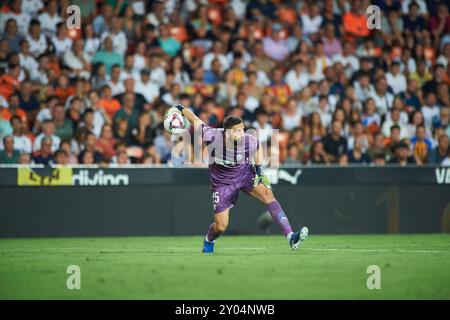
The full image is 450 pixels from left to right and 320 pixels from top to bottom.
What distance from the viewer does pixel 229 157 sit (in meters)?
14.0

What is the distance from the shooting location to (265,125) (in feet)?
68.0

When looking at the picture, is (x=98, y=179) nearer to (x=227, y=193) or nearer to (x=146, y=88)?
(x=146, y=88)

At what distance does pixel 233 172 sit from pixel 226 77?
7.98 m

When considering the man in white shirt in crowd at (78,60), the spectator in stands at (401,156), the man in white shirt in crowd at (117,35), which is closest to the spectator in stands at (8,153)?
the man in white shirt in crowd at (78,60)

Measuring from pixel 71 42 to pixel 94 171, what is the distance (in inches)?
153

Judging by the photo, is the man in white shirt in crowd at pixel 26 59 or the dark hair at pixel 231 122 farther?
the man in white shirt in crowd at pixel 26 59

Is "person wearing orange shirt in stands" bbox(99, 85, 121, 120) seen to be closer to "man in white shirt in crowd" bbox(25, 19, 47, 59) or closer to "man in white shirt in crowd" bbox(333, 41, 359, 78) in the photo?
"man in white shirt in crowd" bbox(25, 19, 47, 59)

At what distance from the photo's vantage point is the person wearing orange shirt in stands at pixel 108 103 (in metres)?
20.5

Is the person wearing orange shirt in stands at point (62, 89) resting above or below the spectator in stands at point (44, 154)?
above

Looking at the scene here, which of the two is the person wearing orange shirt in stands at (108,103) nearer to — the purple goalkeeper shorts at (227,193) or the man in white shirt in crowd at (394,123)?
the man in white shirt in crowd at (394,123)

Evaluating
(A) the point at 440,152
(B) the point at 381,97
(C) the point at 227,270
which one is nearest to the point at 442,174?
(A) the point at 440,152

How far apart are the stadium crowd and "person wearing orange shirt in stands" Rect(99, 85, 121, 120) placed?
0.07 feet

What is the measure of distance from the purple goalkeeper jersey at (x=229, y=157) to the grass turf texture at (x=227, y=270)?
1097 millimetres
